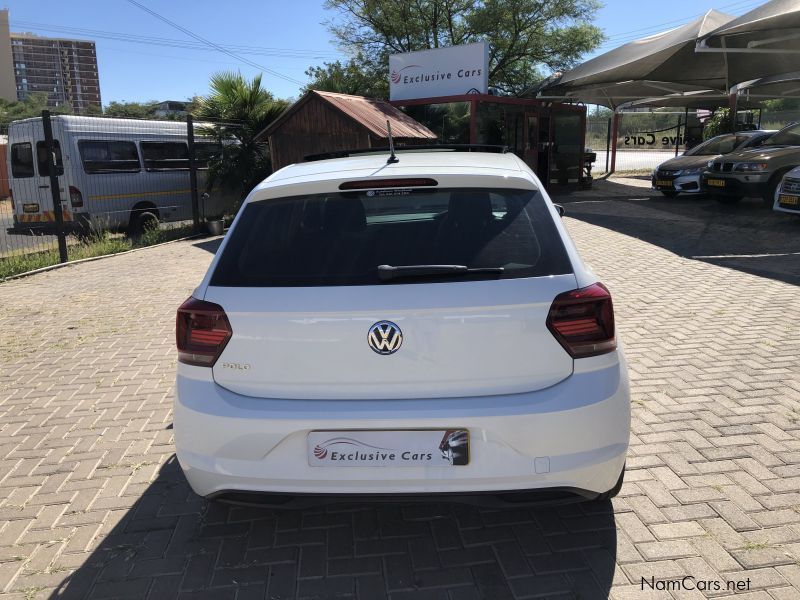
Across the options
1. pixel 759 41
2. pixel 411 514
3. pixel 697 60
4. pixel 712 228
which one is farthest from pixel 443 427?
pixel 697 60

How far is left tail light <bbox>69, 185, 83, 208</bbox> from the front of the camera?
1234 centimetres

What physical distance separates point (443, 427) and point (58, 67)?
137506 mm

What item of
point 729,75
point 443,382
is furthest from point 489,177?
point 729,75

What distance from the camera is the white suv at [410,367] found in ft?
7.73

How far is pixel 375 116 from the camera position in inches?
495

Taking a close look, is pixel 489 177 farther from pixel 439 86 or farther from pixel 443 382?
pixel 439 86

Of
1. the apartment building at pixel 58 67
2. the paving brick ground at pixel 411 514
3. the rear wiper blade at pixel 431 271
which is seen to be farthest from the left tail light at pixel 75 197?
the apartment building at pixel 58 67

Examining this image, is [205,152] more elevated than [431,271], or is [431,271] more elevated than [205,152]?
[205,152]

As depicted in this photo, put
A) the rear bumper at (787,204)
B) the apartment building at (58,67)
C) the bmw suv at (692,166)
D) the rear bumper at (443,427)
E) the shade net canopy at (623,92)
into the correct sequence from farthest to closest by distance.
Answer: the apartment building at (58,67), the shade net canopy at (623,92), the bmw suv at (692,166), the rear bumper at (787,204), the rear bumper at (443,427)

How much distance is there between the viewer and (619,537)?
2832mm

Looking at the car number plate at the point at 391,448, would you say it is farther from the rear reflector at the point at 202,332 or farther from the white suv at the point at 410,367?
the rear reflector at the point at 202,332

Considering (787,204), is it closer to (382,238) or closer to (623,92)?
(382,238)

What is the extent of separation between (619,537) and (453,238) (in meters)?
1.56

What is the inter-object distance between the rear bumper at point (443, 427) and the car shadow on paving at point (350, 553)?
0.23 m
